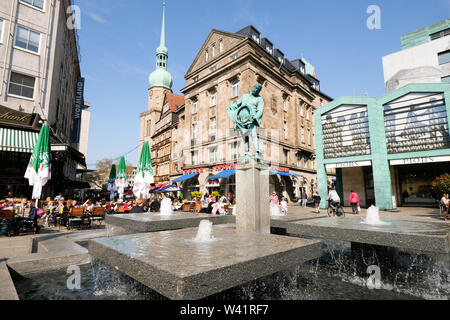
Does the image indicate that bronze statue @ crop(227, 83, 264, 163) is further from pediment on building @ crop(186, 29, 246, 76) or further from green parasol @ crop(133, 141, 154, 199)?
pediment on building @ crop(186, 29, 246, 76)

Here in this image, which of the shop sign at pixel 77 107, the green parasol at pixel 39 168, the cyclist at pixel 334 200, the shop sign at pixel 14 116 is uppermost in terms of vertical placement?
the shop sign at pixel 77 107

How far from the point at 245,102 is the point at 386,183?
685 inches

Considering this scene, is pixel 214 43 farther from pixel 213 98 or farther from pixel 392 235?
pixel 392 235

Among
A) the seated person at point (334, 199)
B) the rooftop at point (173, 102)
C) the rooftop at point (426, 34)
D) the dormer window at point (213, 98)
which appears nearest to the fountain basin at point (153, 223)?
the seated person at point (334, 199)

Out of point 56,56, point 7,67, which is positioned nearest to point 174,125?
point 56,56

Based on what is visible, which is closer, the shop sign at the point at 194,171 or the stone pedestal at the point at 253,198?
the stone pedestal at the point at 253,198

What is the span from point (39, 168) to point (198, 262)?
9.53 meters

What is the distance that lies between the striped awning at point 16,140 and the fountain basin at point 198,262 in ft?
47.0

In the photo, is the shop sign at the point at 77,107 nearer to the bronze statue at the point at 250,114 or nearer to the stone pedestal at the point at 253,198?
the bronze statue at the point at 250,114

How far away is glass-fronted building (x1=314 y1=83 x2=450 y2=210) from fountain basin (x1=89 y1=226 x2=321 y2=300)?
1926cm

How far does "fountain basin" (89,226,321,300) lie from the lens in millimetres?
1891

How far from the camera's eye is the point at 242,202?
5.66m

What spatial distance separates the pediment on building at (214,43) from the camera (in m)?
28.1
